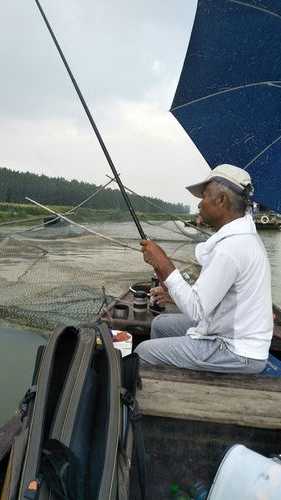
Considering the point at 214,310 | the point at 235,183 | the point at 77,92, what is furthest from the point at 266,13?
the point at 214,310

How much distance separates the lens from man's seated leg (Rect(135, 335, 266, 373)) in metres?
2.28

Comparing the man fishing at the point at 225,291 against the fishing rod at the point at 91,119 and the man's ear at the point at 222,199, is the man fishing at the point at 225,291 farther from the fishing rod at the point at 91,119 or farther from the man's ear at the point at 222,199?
the fishing rod at the point at 91,119

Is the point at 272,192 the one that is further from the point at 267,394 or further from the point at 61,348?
the point at 61,348

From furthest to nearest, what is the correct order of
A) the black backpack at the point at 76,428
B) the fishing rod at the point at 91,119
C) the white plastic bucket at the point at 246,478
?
the fishing rod at the point at 91,119
the white plastic bucket at the point at 246,478
the black backpack at the point at 76,428

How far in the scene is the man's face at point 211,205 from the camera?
2.31 meters

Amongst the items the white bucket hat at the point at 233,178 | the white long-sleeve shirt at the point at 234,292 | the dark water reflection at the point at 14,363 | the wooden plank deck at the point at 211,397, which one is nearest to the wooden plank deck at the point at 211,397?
the wooden plank deck at the point at 211,397

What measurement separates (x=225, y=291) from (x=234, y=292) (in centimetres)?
9

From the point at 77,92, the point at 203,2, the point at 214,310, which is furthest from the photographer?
the point at 77,92

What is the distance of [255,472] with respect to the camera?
1.61 meters

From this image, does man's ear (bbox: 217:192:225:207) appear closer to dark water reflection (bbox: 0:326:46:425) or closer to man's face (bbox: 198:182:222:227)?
man's face (bbox: 198:182:222:227)

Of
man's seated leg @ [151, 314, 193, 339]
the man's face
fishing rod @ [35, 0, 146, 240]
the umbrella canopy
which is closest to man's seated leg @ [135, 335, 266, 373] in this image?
man's seated leg @ [151, 314, 193, 339]

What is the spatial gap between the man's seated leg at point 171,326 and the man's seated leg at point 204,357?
0.60m

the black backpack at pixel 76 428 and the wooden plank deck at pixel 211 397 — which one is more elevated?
the black backpack at pixel 76 428

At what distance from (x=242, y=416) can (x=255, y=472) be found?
1.05ft
